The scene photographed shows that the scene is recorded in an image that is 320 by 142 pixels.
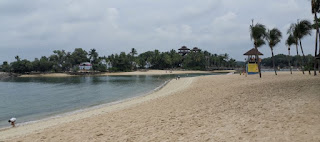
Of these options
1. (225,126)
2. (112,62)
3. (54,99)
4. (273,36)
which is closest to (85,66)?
(112,62)

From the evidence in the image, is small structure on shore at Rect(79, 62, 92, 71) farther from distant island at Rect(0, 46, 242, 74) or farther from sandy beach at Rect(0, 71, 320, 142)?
sandy beach at Rect(0, 71, 320, 142)

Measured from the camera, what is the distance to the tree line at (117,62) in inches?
4638

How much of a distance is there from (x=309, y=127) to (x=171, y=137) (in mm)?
3802

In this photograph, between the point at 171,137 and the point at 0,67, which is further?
the point at 0,67

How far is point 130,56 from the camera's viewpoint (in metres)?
119

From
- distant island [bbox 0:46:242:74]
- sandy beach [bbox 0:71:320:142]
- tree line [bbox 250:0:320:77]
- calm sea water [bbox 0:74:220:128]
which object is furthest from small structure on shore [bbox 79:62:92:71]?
sandy beach [bbox 0:71:320:142]

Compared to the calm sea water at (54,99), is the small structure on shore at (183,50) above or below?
above

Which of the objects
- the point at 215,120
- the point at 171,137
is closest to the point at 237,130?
the point at 215,120

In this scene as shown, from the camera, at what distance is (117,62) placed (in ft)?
379

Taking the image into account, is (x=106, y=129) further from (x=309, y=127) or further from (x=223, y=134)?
(x=309, y=127)

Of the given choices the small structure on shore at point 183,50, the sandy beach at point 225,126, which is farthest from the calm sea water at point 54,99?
the small structure on shore at point 183,50

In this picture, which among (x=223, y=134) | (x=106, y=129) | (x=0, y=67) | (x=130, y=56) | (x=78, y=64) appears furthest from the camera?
(x=0, y=67)

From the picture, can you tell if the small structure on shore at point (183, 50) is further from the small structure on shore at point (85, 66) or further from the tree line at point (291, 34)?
the tree line at point (291, 34)

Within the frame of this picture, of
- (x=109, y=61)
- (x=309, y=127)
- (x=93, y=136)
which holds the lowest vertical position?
(x=93, y=136)
